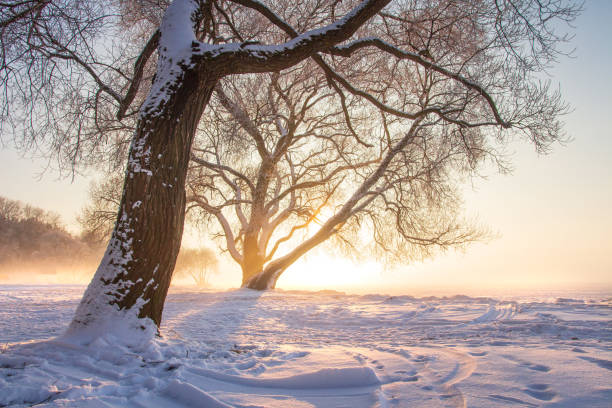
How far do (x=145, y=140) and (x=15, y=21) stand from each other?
3223 mm

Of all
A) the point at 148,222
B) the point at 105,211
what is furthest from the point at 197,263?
the point at 148,222

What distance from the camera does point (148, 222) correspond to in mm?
2887

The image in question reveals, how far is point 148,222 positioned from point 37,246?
3260 cm

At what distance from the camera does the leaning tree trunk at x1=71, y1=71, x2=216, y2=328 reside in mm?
2807

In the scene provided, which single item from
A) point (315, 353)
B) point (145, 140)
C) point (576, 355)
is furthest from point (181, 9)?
point (576, 355)

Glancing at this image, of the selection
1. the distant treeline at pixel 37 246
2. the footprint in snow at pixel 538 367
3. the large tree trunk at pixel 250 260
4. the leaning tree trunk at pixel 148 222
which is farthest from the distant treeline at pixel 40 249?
the footprint in snow at pixel 538 367

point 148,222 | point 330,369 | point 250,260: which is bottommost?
point 330,369

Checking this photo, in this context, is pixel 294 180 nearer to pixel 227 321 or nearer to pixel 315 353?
pixel 227 321

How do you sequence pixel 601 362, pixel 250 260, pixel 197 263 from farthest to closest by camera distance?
pixel 197 263, pixel 250 260, pixel 601 362

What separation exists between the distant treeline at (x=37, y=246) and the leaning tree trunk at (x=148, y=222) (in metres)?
26.6

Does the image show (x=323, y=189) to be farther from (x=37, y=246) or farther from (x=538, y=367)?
(x=37, y=246)

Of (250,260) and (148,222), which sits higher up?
(148,222)

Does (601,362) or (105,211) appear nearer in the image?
(601,362)

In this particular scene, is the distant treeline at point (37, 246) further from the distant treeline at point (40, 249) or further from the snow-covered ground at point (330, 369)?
the snow-covered ground at point (330, 369)
